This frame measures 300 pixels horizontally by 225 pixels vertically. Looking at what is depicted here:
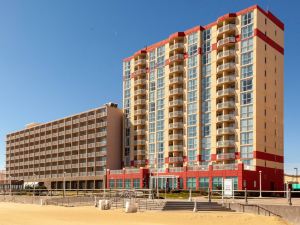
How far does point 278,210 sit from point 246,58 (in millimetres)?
56080

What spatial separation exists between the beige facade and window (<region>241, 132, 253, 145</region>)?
128 feet

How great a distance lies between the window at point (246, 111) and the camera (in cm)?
8762

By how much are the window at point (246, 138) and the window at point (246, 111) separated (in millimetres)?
3586

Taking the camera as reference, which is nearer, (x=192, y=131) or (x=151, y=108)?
(x=192, y=131)

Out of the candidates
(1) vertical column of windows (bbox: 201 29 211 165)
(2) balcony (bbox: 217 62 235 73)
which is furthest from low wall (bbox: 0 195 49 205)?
Answer: (2) balcony (bbox: 217 62 235 73)

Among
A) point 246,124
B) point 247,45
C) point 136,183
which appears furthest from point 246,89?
point 136,183

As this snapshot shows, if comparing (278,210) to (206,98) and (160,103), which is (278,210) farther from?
(160,103)

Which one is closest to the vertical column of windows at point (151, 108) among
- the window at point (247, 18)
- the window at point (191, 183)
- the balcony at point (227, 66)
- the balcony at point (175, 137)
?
the balcony at point (175, 137)

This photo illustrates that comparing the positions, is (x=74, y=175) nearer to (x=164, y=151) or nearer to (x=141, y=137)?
(x=141, y=137)

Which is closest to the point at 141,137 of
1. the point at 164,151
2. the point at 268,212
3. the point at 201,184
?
the point at 164,151

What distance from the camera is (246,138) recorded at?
87.2 metres

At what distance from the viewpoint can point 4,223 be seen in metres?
35.8

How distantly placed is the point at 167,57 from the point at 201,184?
33.9m

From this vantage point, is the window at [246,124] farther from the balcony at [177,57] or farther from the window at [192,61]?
the balcony at [177,57]
